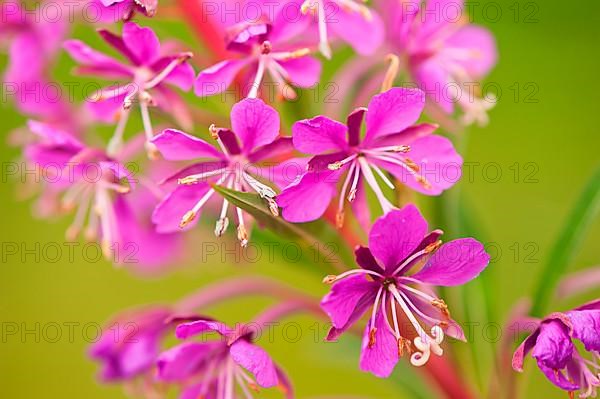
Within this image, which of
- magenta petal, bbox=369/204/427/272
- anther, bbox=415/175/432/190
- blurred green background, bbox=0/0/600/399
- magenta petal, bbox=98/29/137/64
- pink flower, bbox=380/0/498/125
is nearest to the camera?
magenta petal, bbox=369/204/427/272

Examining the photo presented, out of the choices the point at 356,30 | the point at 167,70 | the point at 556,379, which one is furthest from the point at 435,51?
the point at 556,379

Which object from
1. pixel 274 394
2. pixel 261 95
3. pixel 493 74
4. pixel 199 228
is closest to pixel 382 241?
pixel 261 95

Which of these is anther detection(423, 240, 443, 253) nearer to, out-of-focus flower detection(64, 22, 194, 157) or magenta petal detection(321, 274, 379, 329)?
magenta petal detection(321, 274, 379, 329)

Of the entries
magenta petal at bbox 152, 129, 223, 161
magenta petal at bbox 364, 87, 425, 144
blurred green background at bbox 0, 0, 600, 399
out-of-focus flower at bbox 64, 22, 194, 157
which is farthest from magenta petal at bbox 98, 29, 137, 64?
blurred green background at bbox 0, 0, 600, 399

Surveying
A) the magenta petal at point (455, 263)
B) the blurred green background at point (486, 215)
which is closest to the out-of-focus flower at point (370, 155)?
the magenta petal at point (455, 263)

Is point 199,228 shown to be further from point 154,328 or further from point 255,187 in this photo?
point 255,187
